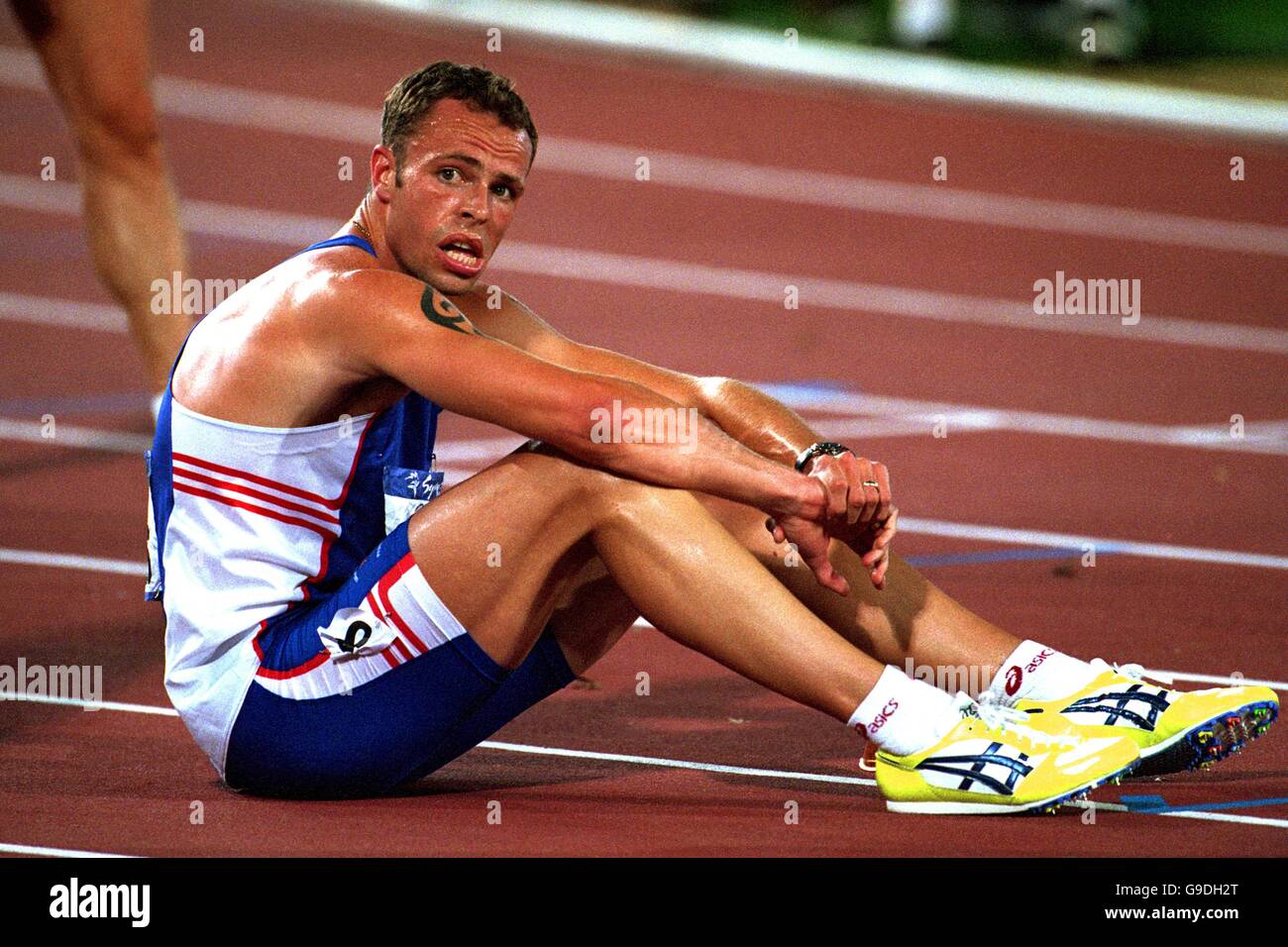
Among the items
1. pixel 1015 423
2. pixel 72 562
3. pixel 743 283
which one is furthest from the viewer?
pixel 743 283

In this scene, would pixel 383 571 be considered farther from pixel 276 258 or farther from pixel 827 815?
pixel 276 258

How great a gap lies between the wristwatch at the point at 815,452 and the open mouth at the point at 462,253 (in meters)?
0.77

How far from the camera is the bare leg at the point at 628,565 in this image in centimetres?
411

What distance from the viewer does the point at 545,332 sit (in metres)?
4.84

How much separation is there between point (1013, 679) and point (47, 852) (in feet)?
6.58

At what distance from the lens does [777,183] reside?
1341cm

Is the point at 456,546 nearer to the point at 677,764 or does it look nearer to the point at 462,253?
the point at 462,253

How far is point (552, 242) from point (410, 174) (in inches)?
298

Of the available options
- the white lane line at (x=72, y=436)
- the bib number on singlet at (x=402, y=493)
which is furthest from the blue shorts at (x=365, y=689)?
the white lane line at (x=72, y=436)

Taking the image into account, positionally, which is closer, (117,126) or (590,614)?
(590,614)

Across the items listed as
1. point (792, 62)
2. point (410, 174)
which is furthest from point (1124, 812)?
point (792, 62)

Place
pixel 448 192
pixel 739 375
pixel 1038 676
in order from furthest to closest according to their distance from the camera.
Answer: pixel 739 375, pixel 1038 676, pixel 448 192

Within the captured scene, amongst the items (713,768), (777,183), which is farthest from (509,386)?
(777,183)

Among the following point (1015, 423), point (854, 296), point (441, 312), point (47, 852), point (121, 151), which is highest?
point (854, 296)
